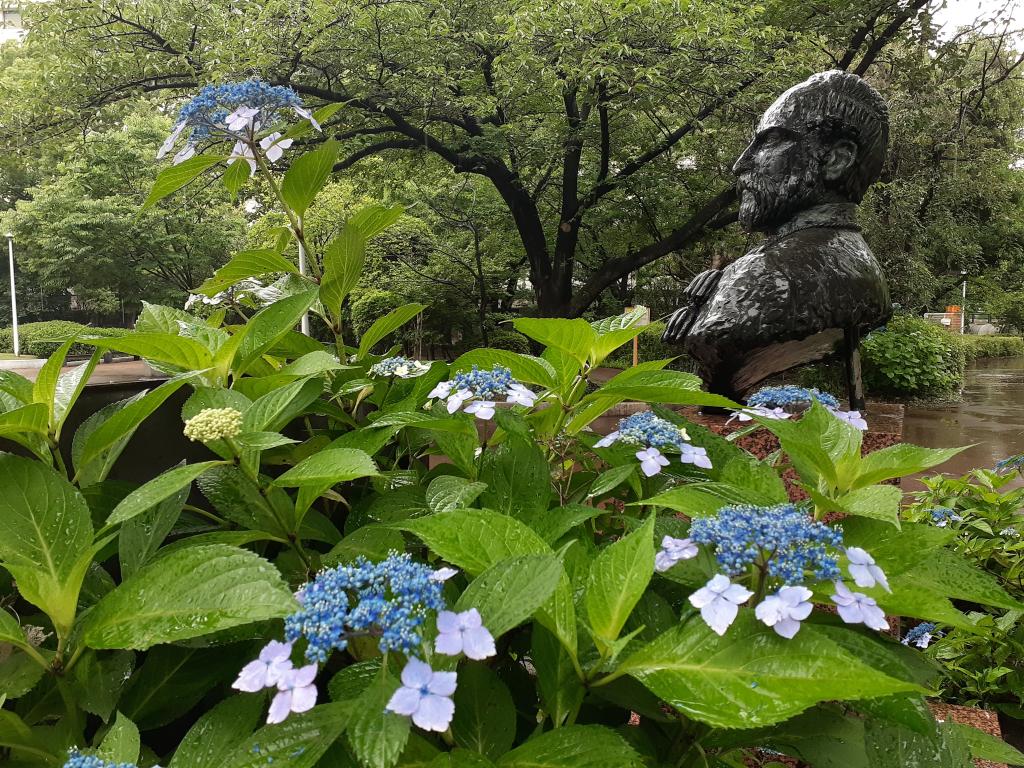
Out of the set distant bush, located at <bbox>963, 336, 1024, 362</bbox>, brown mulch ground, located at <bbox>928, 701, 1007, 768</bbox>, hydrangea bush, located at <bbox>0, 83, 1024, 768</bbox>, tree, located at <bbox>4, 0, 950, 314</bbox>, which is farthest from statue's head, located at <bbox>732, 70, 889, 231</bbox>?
distant bush, located at <bbox>963, 336, 1024, 362</bbox>

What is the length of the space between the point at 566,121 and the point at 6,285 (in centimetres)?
2868

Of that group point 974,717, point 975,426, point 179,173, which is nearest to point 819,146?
point 974,717

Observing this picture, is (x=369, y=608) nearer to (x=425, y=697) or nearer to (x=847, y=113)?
(x=425, y=697)

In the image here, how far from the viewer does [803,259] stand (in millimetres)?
3615

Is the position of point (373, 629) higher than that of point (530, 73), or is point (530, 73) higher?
point (530, 73)

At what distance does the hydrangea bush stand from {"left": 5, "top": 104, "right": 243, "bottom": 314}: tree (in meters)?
20.0

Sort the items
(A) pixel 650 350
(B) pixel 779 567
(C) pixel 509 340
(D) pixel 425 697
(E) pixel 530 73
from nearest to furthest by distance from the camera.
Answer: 1. (D) pixel 425 697
2. (B) pixel 779 567
3. (E) pixel 530 73
4. (A) pixel 650 350
5. (C) pixel 509 340

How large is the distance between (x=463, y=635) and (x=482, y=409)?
42cm

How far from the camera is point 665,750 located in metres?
0.73

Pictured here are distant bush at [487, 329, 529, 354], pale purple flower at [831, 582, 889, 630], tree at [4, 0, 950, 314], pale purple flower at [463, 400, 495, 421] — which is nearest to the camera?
pale purple flower at [831, 582, 889, 630]

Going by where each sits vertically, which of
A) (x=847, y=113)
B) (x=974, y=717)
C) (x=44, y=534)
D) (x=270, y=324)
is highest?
(x=847, y=113)

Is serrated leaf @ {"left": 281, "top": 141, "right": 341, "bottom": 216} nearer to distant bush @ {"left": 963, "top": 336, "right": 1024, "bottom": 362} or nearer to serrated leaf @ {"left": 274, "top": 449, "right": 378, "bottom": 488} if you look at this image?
serrated leaf @ {"left": 274, "top": 449, "right": 378, "bottom": 488}

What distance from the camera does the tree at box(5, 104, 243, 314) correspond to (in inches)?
794

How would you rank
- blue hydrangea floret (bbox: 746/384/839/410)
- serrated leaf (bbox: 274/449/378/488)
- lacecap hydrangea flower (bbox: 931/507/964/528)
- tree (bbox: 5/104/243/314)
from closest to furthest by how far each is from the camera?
serrated leaf (bbox: 274/449/378/488)
blue hydrangea floret (bbox: 746/384/839/410)
lacecap hydrangea flower (bbox: 931/507/964/528)
tree (bbox: 5/104/243/314)
